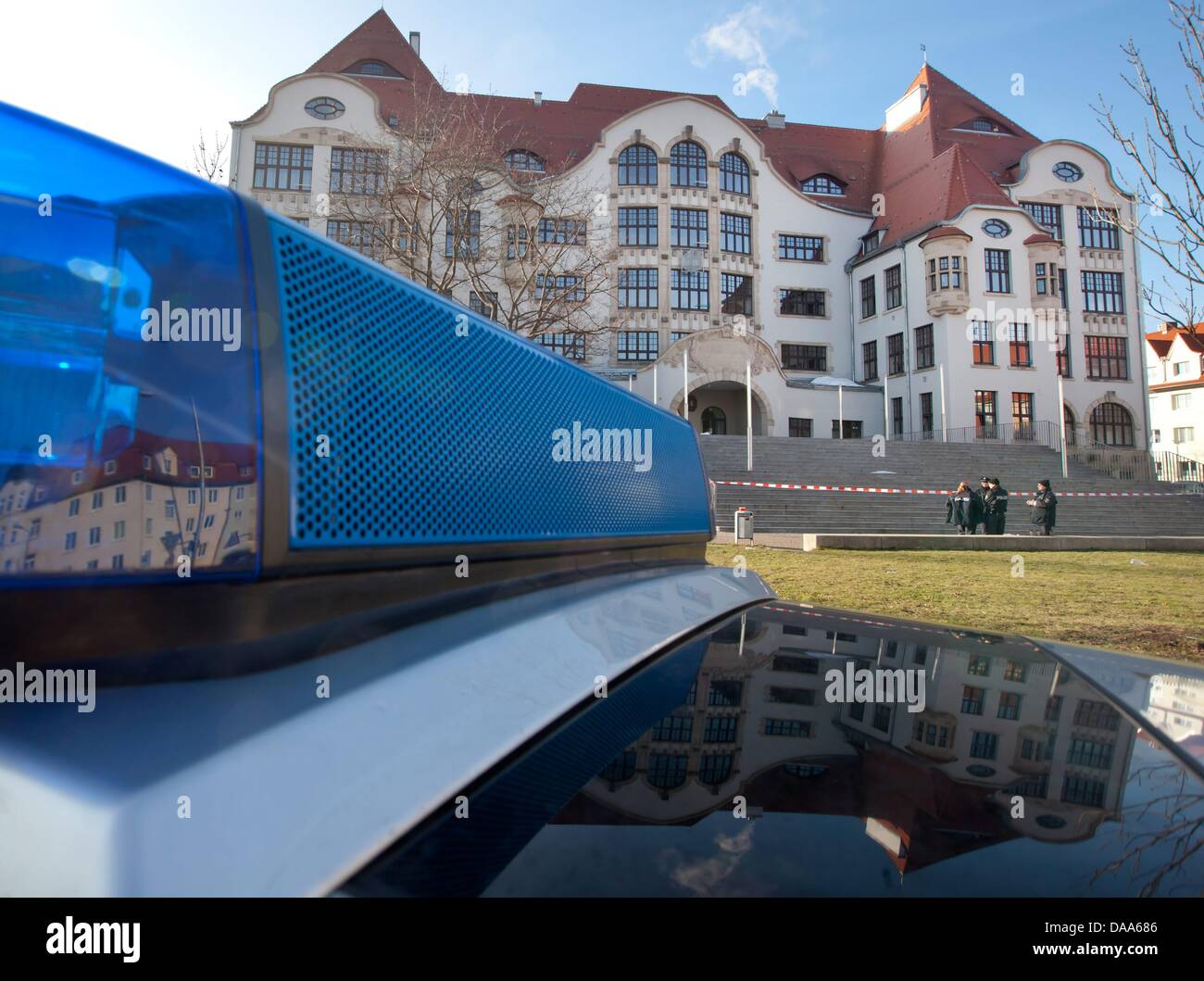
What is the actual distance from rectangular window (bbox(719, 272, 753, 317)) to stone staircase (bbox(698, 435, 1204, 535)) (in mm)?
12278

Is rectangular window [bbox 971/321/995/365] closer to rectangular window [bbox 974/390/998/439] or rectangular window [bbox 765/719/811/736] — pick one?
rectangular window [bbox 974/390/998/439]

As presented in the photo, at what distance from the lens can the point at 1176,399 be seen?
5431cm

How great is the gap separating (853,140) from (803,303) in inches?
538

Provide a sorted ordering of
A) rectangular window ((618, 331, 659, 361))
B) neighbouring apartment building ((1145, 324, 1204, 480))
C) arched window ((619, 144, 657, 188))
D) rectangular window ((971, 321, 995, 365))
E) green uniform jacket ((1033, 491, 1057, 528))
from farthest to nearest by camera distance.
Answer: neighbouring apartment building ((1145, 324, 1204, 480)) → arched window ((619, 144, 657, 188)) → rectangular window ((618, 331, 659, 361)) → rectangular window ((971, 321, 995, 365)) → green uniform jacket ((1033, 491, 1057, 528))

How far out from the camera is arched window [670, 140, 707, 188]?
122 ft

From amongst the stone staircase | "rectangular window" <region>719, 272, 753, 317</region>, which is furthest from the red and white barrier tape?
"rectangular window" <region>719, 272, 753, 317</region>

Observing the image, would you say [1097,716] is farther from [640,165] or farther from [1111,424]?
[1111,424]

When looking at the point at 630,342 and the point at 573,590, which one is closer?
the point at 573,590

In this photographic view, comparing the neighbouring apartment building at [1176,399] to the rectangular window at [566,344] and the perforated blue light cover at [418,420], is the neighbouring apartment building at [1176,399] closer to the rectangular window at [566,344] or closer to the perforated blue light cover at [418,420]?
the rectangular window at [566,344]

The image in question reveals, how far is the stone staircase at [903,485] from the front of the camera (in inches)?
756
